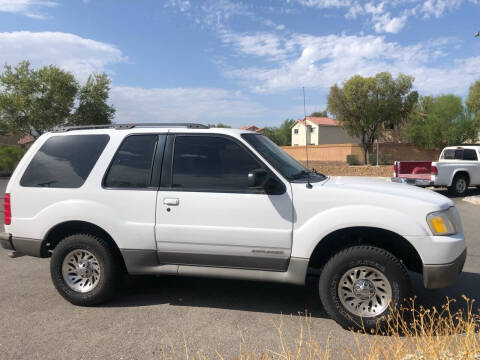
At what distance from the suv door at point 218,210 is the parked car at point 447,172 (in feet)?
35.4

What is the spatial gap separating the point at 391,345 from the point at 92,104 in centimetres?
4253

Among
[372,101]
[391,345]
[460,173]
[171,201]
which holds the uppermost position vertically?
[372,101]

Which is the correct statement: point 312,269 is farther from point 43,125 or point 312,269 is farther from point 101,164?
point 43,125

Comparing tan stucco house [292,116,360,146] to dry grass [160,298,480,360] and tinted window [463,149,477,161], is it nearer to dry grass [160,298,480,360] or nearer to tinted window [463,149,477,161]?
tinted window [463,149,477,161]

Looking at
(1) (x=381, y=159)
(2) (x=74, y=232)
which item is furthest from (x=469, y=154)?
(1) (x=381, y=159)

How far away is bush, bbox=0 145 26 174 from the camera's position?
25.9 metres

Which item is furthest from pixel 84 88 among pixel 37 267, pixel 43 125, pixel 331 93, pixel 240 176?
pixel 240 176

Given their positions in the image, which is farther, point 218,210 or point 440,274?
point 218,210

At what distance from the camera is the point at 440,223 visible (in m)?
3.44

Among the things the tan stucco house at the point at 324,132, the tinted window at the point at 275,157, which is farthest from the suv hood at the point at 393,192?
the tan stucco house at the point at 324,132

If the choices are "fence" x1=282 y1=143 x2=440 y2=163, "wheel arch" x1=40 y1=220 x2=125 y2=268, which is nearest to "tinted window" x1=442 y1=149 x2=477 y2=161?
"wheel arch" x1=40 y1=220 x2=125 y2=268

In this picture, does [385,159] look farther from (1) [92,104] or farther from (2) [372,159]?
(1) [92,104]

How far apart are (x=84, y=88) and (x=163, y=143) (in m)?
40.4

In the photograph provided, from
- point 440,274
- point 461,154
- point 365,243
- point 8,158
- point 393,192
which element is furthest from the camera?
point 8,158
